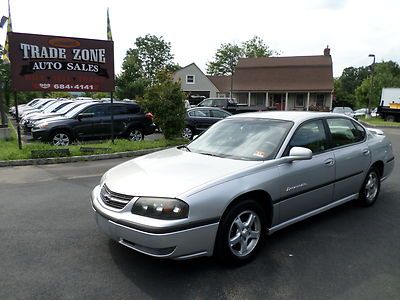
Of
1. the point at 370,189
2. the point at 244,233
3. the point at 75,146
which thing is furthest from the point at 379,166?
the point at 75,146

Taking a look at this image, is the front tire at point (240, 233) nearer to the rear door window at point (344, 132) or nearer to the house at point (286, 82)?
the rear door window at point (344, 132)

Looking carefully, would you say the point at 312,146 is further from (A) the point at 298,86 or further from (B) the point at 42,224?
(A) the point at 298,86

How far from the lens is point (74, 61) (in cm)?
1152

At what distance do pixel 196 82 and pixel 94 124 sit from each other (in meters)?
35.8

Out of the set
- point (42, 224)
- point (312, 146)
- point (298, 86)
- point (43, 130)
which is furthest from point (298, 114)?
point (298, 86)

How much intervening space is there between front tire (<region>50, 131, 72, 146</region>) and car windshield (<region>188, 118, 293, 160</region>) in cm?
872

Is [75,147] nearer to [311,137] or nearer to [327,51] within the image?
[311,137]

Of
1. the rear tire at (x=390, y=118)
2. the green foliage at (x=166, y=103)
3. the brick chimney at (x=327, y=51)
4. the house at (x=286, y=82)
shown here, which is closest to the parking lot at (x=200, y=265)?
the green foliage at (x=166, y=103)

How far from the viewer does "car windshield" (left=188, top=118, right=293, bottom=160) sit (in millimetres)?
4199

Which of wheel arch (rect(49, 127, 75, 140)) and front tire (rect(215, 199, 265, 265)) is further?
wheel arch (rect(49, 127, 75, 140))

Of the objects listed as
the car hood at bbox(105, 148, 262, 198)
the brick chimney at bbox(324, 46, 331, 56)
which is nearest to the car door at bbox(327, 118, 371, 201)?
the car hood at bbox(105, 148, 262, 198)

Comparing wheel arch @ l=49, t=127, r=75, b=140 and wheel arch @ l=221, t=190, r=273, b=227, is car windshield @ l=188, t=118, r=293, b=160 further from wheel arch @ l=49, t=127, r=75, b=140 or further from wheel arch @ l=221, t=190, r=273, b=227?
wheel arch @ l=49, t=127, r=75, b=140

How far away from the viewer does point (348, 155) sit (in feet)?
16.4

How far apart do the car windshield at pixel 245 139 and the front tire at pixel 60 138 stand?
8715 millimetres
